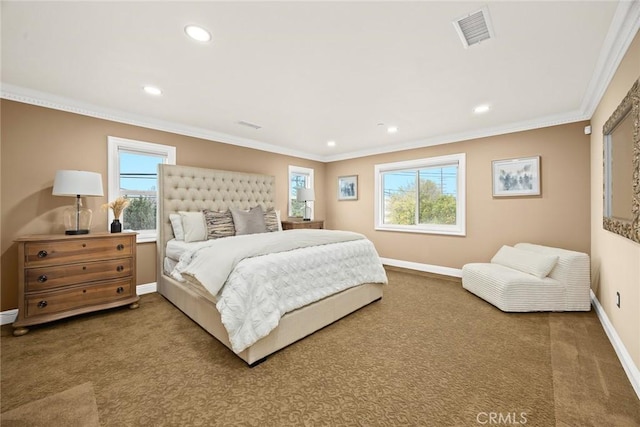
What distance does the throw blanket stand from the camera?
6.95 feet

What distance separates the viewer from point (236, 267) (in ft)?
6.93

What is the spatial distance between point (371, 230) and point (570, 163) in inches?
129

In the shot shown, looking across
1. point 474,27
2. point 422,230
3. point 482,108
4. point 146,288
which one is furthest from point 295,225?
point 474,27

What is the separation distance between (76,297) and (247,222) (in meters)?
2.00

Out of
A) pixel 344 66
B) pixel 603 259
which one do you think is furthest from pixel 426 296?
pixel 344 66

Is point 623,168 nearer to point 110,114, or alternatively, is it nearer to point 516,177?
point 516,177

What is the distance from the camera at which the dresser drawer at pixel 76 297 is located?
2.54 meters

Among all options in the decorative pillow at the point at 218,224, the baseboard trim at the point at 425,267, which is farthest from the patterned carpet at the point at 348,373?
the baseboard trim at the point at 425,267

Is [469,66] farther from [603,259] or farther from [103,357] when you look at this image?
[103,357]

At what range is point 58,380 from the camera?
1.84m

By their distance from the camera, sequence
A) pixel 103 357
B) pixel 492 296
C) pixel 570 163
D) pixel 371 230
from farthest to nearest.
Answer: pixel 371 230
pixel 570 163
pixel 492 296
pixel 103 357

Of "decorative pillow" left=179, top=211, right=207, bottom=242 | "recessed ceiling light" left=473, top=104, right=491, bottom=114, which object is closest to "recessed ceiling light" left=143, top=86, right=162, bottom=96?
"decorative pillow" left=179, top=211, right=207, bottom=242

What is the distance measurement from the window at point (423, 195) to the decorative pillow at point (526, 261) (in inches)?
32.8

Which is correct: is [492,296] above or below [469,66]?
below
